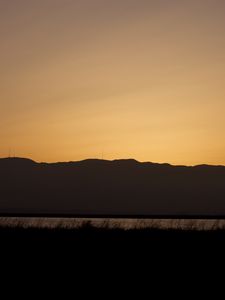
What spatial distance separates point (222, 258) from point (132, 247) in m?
3.12

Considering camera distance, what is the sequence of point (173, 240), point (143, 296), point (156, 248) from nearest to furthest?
point (143, 296) < point (156, 248) < point (173, 240)

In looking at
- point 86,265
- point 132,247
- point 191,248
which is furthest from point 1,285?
point 191,248

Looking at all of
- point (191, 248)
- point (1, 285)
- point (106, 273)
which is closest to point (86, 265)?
point (106, 273)

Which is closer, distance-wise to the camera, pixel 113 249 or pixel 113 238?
pixel 113 249

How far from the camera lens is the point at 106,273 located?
58.0 ft

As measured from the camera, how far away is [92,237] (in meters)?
22.8

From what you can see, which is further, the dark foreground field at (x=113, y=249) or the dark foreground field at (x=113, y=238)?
the dark foreground field at (x=113, y=238)

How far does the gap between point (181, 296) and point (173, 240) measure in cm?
682

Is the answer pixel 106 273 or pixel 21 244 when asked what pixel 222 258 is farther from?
pixel 21 244

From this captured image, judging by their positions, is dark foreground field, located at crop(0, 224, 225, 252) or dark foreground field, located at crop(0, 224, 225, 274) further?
dark foreground field, located at crop(0, 224, 225, 252)

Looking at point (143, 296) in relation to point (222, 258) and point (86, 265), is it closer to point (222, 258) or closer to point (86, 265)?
point (86, 265)

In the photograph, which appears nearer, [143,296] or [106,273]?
[143,296]

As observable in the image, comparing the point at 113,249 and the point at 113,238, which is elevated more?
the point at 113,249

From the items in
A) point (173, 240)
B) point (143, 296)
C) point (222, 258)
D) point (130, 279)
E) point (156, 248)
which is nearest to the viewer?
point (143, 296)
